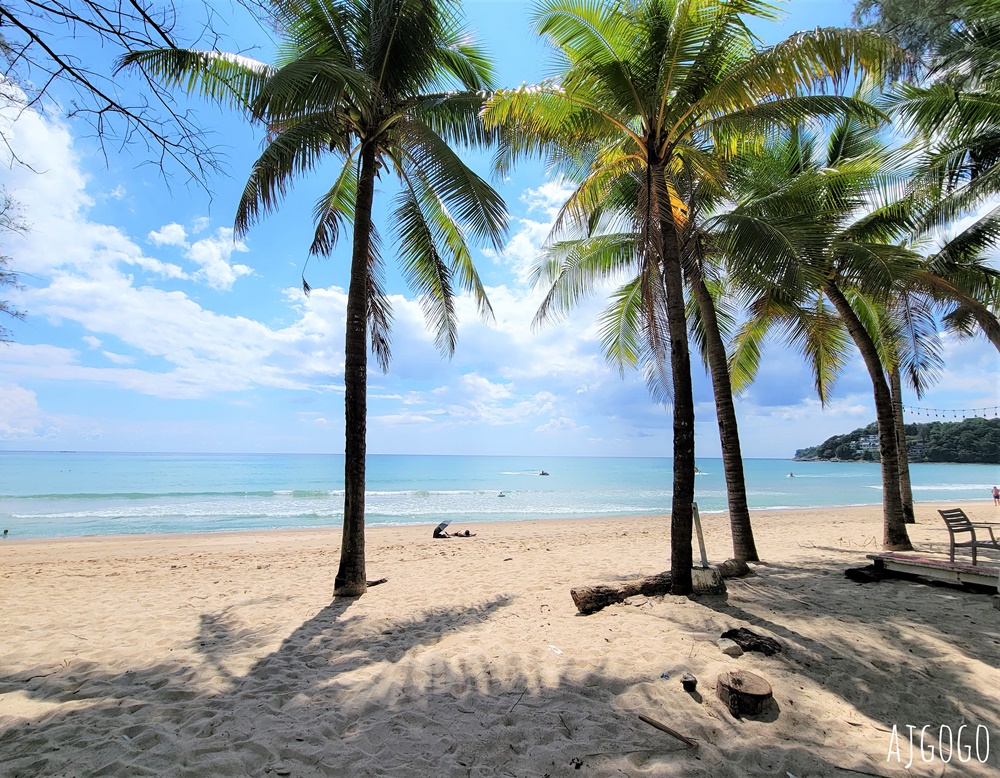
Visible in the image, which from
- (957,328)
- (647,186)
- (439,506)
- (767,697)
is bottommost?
(439,506)

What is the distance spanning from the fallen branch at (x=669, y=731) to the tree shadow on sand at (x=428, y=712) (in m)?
0.04

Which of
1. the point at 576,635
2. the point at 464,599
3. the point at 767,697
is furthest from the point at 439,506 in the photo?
the point at 767,697

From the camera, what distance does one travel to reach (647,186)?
5641mm

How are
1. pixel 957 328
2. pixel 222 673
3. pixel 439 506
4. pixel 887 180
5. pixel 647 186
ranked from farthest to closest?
pixel 439 506 < pixel 957 328 < pixel 887 180 < pixel 647 186 < pixel 222 673

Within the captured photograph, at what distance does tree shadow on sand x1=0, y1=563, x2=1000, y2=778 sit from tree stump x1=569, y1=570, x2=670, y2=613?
32.3 inches

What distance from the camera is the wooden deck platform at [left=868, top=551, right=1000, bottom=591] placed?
5066mm

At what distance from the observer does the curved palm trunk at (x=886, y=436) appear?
7.96 metres

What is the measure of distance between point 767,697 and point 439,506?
25229 millimetres

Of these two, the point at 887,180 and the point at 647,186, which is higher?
the point at 887,180

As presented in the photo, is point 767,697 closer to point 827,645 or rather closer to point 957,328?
point 827,645

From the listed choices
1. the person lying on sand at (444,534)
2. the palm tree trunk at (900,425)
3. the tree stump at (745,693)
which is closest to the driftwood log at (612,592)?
the tree stump at (745,693)

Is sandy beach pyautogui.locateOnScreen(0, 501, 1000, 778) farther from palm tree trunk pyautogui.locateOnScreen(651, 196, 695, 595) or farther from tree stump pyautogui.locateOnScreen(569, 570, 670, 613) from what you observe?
palm tree trunk pyautogui.locateOnScreen(651, 196, 695, 595)

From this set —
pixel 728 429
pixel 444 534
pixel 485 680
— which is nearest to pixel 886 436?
pixel 728 429

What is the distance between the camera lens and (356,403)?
Answer: 6.31 m
